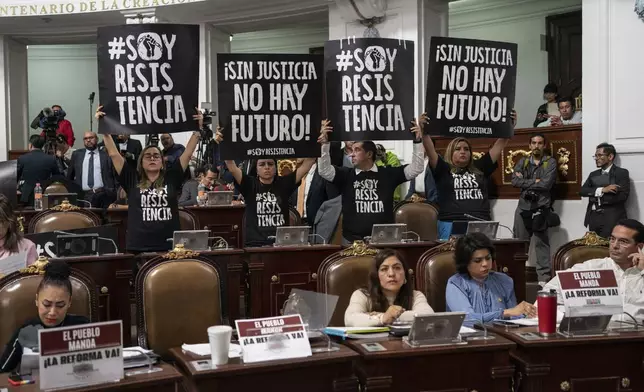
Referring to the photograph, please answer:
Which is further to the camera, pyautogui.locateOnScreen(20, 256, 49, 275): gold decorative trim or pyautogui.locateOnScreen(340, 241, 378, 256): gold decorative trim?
pyautogui.locateOnScreen(340, 241, 378, 256): gold decorative trim

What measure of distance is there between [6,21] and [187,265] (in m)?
10.6

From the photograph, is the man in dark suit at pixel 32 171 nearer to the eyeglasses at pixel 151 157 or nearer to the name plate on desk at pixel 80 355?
the eyeglasses at pixel 151 157

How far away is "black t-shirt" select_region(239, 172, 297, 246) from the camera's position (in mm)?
5355

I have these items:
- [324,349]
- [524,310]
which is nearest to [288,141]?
[524,310]

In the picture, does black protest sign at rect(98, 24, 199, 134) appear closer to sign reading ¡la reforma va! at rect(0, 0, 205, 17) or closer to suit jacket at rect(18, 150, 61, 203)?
suit jacket at rect(18, 150, 61, 203)

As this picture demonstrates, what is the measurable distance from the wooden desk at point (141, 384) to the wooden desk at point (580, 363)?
133cm

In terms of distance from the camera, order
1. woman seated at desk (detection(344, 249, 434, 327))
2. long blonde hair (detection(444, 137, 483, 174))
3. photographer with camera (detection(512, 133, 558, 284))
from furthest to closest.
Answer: photographer with camera (detection(512, 133, 558, 284)), long blonde hair (detection(444, 137, 483, 174)), woman seated at desk (detection(344, 249, 434, 327))

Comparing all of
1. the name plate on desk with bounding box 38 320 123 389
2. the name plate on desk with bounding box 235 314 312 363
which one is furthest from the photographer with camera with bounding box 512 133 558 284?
the name plate on desk with bounding box 38 320 123 389

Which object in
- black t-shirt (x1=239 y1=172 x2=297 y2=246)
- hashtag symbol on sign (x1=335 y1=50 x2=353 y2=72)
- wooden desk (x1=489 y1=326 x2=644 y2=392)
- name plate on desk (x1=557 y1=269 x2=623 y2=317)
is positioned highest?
hashtag symbol on sign (x1=335 y1=50 x2=353 y2=72)

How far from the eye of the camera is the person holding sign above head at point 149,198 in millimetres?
4961

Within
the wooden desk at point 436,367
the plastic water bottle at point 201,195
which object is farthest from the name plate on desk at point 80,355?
the plastic water bottle at point 201,195

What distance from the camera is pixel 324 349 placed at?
2.88m

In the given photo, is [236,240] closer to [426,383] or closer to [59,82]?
[426,383]

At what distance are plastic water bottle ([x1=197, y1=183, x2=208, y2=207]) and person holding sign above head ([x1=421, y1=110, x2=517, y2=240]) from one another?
3.11 m
